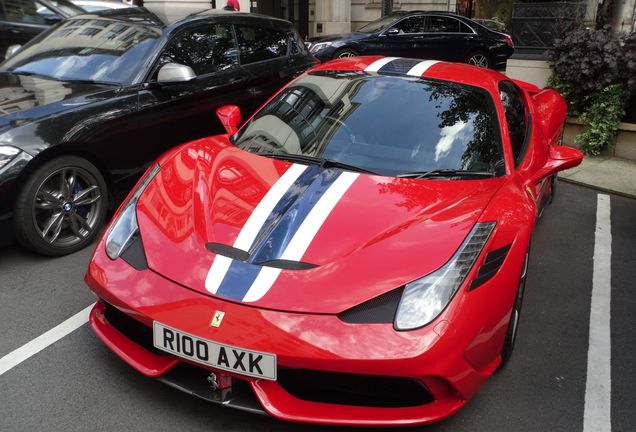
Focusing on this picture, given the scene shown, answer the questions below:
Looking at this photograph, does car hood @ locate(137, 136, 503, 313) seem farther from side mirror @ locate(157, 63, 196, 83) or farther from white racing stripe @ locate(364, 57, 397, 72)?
side mirror @ locate(157, 63, 196, 83)

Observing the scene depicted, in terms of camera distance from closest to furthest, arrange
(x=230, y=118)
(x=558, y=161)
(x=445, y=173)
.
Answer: (x=445, y=173) → (x=558, y=161) → (x=230, y=118)

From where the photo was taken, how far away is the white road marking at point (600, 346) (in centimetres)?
254

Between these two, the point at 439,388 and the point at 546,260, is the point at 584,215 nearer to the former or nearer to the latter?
the point at 546,260

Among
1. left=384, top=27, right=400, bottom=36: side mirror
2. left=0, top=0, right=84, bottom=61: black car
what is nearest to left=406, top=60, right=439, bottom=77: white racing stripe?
left=0, top=0, right=84, bottom=61: black car

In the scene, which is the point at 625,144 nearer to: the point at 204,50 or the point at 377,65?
the point at 377,65

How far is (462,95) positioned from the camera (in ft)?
11.2

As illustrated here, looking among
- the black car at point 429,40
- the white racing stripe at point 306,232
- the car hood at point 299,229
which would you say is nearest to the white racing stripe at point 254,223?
the car hood at point 299,229

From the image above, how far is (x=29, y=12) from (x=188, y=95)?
16.4 ft

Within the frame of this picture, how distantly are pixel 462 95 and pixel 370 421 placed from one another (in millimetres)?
2048

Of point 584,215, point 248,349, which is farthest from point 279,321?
point 584,215

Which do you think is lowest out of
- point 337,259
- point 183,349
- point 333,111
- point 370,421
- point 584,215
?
point 584,215

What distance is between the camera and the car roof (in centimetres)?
357

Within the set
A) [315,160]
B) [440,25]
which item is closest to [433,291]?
[315,160]

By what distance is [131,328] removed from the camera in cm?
252
